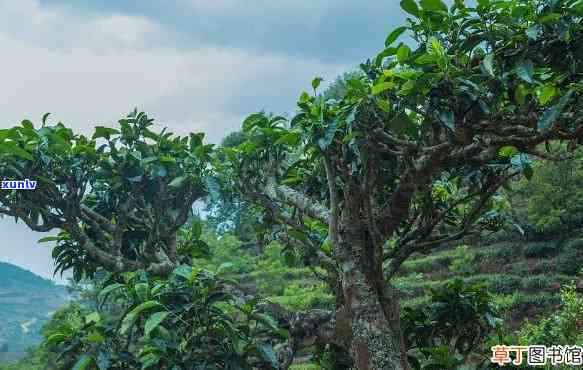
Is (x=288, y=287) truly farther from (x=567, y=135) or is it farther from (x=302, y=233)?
(x=567, y=135)

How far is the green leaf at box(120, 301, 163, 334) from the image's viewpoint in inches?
124

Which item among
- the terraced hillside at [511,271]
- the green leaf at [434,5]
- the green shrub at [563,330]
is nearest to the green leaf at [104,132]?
the green leaf at [434,5]

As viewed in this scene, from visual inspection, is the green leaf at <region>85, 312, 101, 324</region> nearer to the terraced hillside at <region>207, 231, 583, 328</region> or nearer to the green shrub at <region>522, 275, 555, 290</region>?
the terraced hillside at <region>207, 231, 583, 328</region>

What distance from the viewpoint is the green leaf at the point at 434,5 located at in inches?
104

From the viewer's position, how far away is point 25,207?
174 inches

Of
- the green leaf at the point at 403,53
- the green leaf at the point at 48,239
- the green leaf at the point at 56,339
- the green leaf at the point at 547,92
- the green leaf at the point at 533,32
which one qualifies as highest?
the green leaf at the point at 533,32

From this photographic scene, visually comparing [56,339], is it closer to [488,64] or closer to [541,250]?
[488,64]

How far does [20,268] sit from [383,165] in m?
76.6

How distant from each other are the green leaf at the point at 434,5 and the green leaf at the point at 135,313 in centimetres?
211

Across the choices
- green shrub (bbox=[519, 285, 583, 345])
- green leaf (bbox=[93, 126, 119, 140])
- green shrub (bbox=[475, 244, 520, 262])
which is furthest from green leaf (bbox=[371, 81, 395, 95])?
green shrub (bbox=[475, 244, 520, 262])

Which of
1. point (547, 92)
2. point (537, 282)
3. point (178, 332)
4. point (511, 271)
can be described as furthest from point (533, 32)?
point (511, 271)

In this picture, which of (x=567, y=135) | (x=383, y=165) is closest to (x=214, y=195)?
(x=383, y=165)

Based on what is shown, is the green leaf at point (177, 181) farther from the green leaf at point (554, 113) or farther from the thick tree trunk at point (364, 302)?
the green leaf at point (554, 113)

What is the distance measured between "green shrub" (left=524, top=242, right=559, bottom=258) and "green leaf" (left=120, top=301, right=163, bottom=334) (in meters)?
12.4
